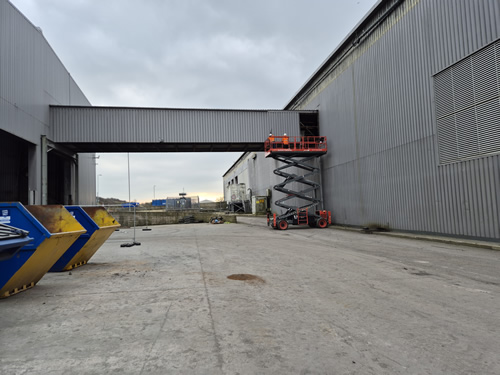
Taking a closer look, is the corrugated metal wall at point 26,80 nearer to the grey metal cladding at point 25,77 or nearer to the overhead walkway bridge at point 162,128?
the grey metal cladding at point 25,77

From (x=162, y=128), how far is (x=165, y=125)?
0.31 metres

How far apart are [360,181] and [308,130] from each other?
8.41m

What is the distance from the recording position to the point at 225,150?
25859mm

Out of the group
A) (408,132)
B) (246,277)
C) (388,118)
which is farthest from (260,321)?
(388,118)

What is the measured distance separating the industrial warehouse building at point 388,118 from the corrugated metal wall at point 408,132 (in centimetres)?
5

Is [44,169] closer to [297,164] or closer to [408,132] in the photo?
[297,164]

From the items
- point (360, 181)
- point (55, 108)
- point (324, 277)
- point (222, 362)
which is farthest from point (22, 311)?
point (55, 108)

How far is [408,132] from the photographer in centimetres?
1466

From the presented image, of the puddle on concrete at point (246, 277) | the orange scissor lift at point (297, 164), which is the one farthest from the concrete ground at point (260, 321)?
the orange scissor lift at point (297, 164)

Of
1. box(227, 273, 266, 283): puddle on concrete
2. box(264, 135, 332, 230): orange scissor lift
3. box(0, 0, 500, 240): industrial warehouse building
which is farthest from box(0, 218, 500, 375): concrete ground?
box(264, 135, 332, 230): orange scissor lift

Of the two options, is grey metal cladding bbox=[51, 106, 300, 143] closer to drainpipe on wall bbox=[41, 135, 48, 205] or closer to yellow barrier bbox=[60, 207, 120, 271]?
drainpipe on wall bbox=[41, 135, 48, 205]

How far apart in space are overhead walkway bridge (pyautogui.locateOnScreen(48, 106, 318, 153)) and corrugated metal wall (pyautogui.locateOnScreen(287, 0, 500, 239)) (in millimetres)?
5350

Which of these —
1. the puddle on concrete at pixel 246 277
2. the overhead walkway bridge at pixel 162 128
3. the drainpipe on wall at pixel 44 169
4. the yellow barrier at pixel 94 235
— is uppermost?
the overhead walkway bridge at pixel 162 128

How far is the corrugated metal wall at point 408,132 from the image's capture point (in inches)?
441
